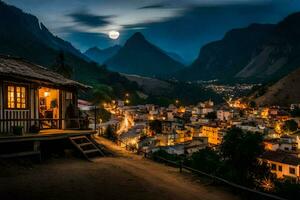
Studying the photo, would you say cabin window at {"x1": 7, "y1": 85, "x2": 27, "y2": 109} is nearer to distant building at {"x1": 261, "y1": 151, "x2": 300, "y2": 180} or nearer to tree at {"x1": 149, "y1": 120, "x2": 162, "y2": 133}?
distant building at {"x1": 261, "y1": 151, "x2": 300, "y2": 180}

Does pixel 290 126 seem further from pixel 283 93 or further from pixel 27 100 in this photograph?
pixel 27 100

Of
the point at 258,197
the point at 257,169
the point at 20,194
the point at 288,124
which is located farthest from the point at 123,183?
the point at 288,124

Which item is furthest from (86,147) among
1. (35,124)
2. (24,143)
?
(24,143)

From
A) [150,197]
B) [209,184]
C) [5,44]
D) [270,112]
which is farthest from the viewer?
[5,44]

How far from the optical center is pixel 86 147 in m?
18.0

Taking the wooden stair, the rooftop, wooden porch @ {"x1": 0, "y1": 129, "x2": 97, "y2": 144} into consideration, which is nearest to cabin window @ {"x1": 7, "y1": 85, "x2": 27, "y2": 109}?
wooden porch @ {"x1": 0, "y1": 129, "x2": 97, "y2": 144}

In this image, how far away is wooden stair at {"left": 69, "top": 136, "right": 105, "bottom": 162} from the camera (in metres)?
17.0

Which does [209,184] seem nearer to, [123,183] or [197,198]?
[197,198]

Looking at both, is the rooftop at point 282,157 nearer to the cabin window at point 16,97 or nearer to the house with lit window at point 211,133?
the house with lit window at point 211,133

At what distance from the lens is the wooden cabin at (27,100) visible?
15.7 metres

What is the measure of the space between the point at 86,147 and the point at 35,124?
112 inches

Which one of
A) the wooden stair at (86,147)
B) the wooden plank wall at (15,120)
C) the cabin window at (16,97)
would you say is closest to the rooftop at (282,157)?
the wooden stair at (86,147)

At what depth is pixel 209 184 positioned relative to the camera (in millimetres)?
14359

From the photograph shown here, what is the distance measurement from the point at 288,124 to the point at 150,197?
77.3 metres
